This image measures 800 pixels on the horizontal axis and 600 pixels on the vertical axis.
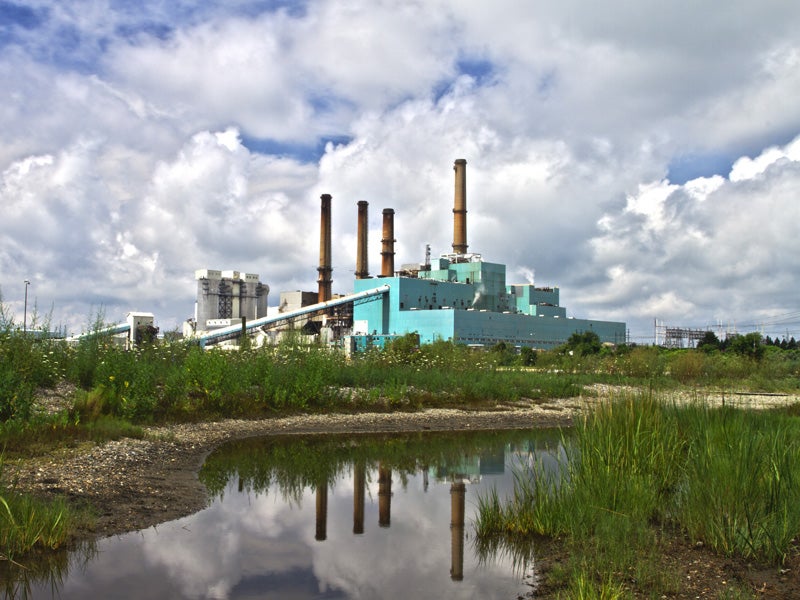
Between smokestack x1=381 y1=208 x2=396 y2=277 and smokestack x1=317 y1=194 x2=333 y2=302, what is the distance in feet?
18.5

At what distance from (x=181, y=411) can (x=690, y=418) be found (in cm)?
1326

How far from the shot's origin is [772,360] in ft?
146

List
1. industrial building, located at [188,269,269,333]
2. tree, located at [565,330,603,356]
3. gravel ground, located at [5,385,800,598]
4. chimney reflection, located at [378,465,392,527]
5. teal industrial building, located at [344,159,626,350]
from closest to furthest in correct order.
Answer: gravel ground, located at [5,385,800,598] < chimney reflection, located at [378,465,392,527] < tree, located at [565,330,603,356] < teal industrial building, located at [344,159,626,350] < industrial building, located at [188,269,269,333]

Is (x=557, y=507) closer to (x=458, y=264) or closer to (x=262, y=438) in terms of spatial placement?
(x=262, y=438)

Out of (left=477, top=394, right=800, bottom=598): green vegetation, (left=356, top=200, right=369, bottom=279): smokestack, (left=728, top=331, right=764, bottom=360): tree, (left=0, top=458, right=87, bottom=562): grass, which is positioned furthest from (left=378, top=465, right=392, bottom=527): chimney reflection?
(left=356, top=200, right=369, bottom=279): smokestack

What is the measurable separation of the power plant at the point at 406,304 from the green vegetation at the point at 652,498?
1958 inches

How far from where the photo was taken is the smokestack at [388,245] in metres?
72.1

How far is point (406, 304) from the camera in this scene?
67688 millimetres

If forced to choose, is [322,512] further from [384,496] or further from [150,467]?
[150,467]

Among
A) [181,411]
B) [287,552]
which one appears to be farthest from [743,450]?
[181,411]

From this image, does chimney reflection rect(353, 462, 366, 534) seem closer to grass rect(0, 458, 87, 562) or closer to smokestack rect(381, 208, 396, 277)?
grass rect(0, 458, 87, 562)

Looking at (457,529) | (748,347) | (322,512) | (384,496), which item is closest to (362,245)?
(748,347)

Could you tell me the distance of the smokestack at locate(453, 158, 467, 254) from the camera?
6856cm

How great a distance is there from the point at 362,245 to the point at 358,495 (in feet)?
208
